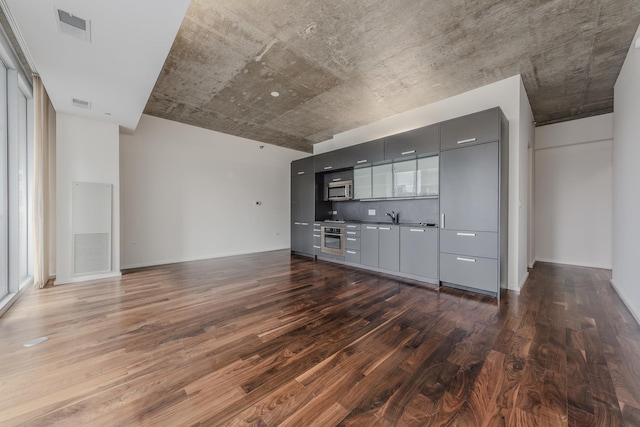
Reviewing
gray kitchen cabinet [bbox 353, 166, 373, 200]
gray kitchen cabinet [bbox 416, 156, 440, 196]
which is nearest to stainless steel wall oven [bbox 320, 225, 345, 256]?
gray kitchen cabinet [bbox 353, 166, 373, 200]

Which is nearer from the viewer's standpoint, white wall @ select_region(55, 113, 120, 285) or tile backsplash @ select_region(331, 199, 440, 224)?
white wall @ select_region(55, 113, 120, 285)

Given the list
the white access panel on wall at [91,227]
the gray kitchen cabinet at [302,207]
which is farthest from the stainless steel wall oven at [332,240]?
the white access panel on wall at [91,227]

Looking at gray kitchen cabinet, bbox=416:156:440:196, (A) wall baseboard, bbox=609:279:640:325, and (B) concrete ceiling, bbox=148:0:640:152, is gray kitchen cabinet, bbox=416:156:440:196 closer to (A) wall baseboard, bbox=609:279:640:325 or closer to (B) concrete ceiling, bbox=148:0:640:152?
(B) concrete ceiling, bbox=148:0:640:152

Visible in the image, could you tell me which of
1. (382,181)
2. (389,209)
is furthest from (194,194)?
(389,209)

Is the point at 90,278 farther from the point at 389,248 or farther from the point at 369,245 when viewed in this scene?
the point at 389,248

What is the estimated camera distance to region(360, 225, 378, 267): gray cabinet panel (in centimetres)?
441

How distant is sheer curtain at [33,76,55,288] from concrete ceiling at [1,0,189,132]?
1.36 ft

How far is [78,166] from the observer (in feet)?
12.4

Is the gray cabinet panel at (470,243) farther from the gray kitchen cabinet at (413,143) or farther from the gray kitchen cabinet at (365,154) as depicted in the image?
the gray kitchen cabinet at (365,154)

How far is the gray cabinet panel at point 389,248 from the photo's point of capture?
4.08 meters

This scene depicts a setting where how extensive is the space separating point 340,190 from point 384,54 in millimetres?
2957

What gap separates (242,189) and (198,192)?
1.09 metres

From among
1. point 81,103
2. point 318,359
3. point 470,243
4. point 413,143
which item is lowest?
point 318,359

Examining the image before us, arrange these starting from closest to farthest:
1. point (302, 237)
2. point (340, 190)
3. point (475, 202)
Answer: point (475, 202) < point (340, 190) < point (302, 237)
